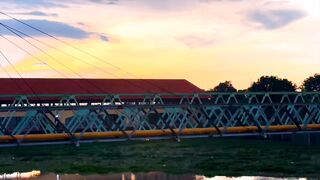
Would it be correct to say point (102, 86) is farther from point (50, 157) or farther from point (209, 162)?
point (209, 162)

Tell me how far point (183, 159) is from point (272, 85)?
2504 inches

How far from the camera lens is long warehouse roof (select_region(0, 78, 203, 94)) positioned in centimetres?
9594

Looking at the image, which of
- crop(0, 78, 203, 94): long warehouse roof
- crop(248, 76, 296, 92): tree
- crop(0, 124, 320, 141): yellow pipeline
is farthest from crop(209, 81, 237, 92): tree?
crop(0, 124, 320, 141): yellow pipeline

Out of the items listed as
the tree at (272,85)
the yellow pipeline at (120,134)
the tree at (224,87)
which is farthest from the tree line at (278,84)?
the yellow pipeline at (120,134)

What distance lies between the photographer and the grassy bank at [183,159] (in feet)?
166

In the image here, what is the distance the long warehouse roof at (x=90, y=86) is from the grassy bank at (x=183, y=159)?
39.9 feet

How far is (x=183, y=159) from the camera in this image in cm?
6097

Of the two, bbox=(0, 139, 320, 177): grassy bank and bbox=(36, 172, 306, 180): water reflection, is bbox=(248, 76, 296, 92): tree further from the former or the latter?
bbox=(36, 172, 306, 180): water reflection

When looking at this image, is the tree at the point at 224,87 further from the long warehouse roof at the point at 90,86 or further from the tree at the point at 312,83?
the long warehouse roof at the point at 90,86

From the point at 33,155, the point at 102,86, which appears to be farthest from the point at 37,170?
the point at 102,86

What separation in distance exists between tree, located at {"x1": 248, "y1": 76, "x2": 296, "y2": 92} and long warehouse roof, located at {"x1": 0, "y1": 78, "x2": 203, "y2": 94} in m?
15.5

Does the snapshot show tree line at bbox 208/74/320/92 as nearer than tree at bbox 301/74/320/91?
Yes

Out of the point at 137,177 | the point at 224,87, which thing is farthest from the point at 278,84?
the point at 137,177

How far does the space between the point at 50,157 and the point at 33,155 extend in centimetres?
479
